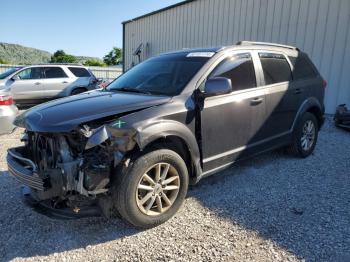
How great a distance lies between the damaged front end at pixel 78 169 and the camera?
261 centimetres

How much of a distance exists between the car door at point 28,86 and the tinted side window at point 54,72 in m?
0.24

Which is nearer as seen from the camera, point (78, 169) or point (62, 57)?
point (78, 169)

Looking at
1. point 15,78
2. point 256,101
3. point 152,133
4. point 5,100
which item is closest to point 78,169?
point 152,133

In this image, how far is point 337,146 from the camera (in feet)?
19.9

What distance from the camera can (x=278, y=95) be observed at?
434 centimetres

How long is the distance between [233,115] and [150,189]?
1.40 m

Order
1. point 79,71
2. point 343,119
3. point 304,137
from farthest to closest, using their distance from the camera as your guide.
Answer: point 79,71
point 343,119
point 304,137

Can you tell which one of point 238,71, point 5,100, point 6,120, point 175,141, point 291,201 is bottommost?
point 291,201

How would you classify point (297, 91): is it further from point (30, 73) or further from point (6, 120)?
point (30, 73)

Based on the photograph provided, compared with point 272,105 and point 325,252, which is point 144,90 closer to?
point 272,105

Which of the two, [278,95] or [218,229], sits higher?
[278,95]

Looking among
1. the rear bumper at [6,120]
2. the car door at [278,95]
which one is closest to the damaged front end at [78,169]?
the car door at [278,95]

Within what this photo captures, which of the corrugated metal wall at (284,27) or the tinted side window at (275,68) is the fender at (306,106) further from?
the corrugated metal wall at (284,27)

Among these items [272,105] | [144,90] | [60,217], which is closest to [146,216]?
[60,217]
